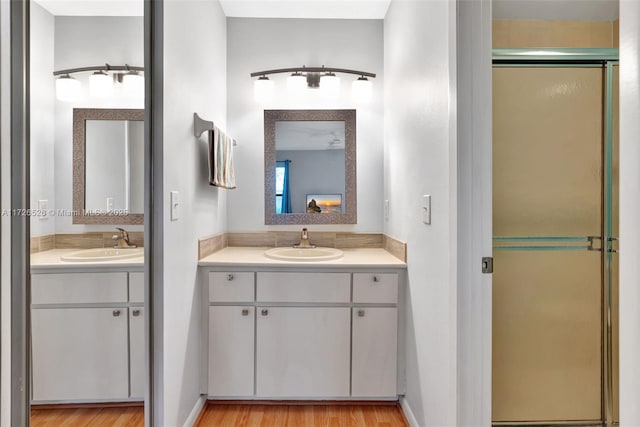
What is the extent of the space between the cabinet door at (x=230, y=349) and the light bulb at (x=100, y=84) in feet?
4.17

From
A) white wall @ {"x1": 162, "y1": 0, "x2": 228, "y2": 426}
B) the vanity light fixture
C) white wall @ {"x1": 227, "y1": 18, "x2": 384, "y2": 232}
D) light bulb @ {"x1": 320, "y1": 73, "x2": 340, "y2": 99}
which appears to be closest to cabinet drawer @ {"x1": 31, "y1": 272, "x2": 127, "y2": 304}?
white wall @ {"x1": 162, "y1": 0, "x2": 228, "y2": 426}

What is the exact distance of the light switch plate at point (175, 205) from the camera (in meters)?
1.64

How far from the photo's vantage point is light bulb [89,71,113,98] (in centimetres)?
112

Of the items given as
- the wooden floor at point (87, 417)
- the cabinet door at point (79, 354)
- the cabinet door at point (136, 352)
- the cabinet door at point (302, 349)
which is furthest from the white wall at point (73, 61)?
the cabinet door at point (302, 349)

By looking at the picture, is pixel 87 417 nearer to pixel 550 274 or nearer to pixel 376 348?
pixel 376 348

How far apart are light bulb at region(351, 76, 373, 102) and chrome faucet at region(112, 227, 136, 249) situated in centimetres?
182

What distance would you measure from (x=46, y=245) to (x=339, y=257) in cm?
150

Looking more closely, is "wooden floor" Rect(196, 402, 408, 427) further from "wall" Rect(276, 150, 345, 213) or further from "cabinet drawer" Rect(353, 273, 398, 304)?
"wall" Rect(276, 150, 345, 213)

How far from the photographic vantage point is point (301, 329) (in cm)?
208

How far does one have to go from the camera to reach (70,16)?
1.02 m

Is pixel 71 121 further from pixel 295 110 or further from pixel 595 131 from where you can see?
pixel 595 131

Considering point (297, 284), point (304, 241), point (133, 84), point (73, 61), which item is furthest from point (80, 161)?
point (304, 241)

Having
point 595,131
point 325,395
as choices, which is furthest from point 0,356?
point 595,131

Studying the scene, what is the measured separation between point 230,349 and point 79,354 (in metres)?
1.04
